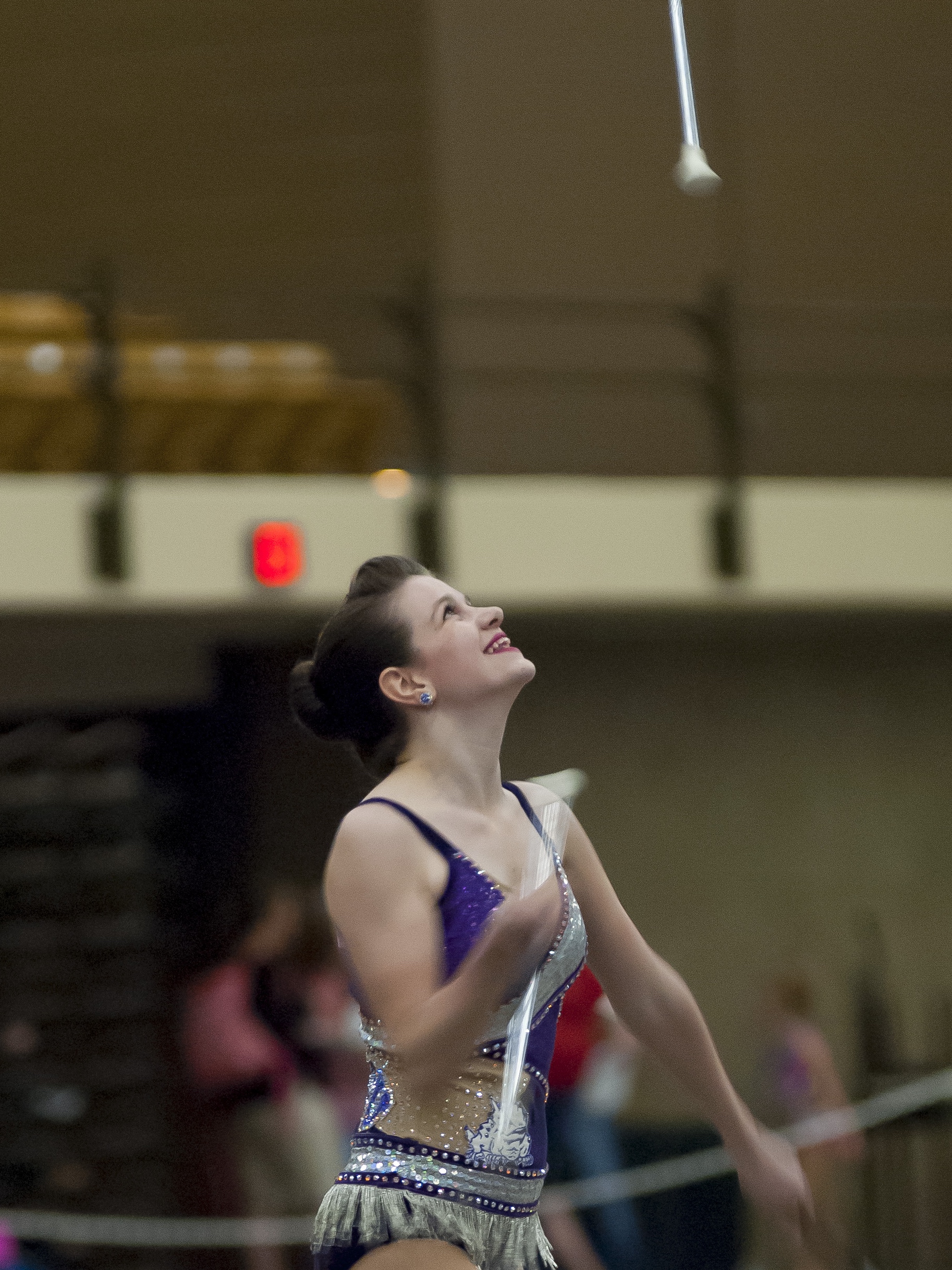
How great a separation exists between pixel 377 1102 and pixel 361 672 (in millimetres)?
517

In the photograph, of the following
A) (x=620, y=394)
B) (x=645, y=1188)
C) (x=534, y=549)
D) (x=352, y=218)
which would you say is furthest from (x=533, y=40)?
(x=645, y=1188)

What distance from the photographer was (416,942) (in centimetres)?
206

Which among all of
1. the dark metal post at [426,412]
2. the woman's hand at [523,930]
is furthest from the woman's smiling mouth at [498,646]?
the dark metal post at [426,412]

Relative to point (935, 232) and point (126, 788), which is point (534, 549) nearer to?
point (126, 788)

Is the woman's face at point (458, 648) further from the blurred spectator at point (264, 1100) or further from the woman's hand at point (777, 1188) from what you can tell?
the blurred spectator at point (264, 1100)

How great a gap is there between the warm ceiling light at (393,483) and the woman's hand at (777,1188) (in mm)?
5379

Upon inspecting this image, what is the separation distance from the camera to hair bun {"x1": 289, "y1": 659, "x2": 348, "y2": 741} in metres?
2.29

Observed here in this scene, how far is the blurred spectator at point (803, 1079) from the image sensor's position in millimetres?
6566

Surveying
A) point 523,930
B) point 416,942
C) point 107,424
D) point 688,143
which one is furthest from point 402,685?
point 107,424

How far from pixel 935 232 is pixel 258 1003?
5.68 meters

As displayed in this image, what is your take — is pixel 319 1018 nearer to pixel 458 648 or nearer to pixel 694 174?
pixel 458 648

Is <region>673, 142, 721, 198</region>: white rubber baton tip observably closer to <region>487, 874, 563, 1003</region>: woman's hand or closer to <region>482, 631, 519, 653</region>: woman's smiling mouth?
<region>482, 631, 519, 653</region>: woman's smiling mouth

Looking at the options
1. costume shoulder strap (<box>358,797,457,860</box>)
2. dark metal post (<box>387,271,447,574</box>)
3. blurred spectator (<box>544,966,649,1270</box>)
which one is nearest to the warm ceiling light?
dark metal post (<box>387,271,447,574</box>)

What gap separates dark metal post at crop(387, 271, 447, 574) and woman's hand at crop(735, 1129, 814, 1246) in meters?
5.19
